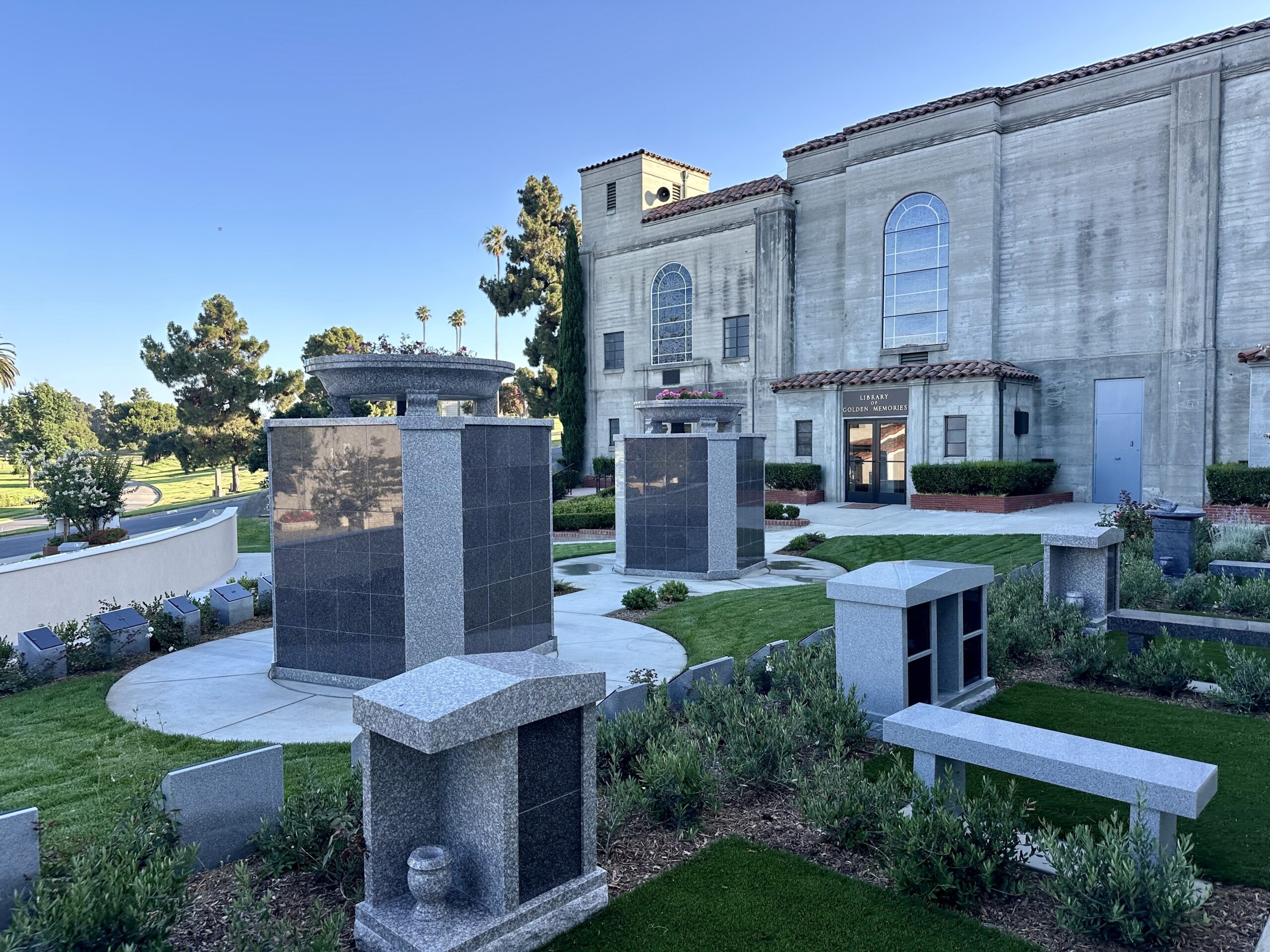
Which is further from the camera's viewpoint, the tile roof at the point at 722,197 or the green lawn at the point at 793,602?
the tile roof at the point at 722,197

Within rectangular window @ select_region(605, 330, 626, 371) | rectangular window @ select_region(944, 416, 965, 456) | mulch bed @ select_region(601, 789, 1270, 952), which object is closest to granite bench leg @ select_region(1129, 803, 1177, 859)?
mulch bed @ select_region(601, 789, 1270, 952)

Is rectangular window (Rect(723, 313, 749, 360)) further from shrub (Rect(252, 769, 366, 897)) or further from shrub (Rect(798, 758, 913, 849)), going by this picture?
shrub (Rect(252, 769, 366, 897))

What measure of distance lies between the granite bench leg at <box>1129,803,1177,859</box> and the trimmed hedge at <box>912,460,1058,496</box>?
24.1 m

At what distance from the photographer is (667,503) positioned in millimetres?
18656

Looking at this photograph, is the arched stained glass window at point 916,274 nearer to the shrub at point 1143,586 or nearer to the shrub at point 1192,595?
the shrub at point 1143,586

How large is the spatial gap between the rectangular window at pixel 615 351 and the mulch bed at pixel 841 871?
123 ft

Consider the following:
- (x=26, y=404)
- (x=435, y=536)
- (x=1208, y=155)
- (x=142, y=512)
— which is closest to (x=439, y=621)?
Result: (x=435, y=536)

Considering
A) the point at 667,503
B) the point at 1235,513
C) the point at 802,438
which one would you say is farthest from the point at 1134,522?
the point at 802,438

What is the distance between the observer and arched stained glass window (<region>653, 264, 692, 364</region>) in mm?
40625

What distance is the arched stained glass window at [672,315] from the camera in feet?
133

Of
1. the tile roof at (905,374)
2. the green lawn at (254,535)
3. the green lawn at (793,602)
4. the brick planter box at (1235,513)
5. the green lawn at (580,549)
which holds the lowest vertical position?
the green lawn at (254,535)

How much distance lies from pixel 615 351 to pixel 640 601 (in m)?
30.1

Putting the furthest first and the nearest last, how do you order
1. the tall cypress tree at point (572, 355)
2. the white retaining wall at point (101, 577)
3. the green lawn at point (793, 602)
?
the tall cypress tree at point (572, 355) → the white retaining wall at point (101, 577) → the green lawn at point (793, 602)

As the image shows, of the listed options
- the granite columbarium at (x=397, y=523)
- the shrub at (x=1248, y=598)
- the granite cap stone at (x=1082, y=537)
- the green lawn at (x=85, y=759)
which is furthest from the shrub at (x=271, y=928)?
the shrub at (x=1248, y=598)
